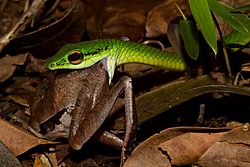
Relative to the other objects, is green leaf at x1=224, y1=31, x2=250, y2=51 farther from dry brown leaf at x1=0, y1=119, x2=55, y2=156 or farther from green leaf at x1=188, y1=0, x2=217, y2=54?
dry brown leaf at x1=0, y1=119, x2=55, y2=156

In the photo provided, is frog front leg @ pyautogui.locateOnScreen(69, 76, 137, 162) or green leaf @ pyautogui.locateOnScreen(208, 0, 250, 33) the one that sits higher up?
green leaf @ pyautogui.locateOnScreen(208, 0, 250, 33)

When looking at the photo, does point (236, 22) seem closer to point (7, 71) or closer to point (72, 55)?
point (72, 55)

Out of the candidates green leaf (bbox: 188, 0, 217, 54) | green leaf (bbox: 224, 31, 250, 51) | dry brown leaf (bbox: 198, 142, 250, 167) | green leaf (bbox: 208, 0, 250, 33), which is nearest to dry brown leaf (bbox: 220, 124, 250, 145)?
dry brown leaf (bbox: 198, 142, 250, 167)

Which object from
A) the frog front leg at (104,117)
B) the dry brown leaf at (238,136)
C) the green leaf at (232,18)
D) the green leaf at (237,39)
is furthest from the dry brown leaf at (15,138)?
the green leaf at (237,39)

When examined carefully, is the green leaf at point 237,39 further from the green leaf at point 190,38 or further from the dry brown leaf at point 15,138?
the dry brown leaf at point 15,138

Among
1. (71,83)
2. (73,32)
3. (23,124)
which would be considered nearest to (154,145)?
(71,83)

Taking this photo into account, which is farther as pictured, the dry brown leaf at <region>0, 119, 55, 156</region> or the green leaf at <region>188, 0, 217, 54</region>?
the dry brown leaf at <region>0, 119, 55, 156</region>

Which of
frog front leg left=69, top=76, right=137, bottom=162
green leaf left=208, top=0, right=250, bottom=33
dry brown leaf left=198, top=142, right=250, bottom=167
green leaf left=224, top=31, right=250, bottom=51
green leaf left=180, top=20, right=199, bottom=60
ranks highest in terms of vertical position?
green leaf left=208, top=0, right=250, bottom=33
